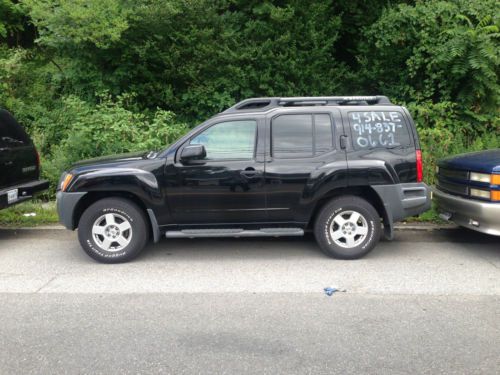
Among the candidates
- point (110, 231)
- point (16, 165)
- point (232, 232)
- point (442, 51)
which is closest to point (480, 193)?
point (232, 232)

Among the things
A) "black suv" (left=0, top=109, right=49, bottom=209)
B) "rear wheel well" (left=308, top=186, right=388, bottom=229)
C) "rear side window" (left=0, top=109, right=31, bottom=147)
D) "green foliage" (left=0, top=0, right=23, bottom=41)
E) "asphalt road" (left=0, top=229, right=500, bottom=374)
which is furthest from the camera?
"green foliage" (left=0, top=0, right=23, bottom=41)

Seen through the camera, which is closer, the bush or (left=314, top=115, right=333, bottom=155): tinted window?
(left=314, top=115, right=333, bottom=155): tinted window

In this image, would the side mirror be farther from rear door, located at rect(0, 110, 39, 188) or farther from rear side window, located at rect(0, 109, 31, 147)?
rear side window, located at rect(0, 109, 31, 147)

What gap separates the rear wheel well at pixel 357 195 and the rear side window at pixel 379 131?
533 millimetres

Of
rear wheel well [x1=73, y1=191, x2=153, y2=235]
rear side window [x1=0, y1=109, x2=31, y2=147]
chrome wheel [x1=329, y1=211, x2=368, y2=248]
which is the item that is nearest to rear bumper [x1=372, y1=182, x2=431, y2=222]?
chrome wheel [x1=329, y1=211, x2=368, y2=248]

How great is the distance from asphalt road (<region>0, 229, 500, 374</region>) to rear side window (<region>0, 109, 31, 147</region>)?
1539 mm

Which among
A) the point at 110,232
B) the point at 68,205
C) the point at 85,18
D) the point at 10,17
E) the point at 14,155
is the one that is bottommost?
the point at 110,232

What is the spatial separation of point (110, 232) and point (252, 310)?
2.35 metres

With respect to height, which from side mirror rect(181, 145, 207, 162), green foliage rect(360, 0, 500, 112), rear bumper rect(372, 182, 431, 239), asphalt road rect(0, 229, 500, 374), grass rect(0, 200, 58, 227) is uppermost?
green foliage rect(360, 0, 500, 112)

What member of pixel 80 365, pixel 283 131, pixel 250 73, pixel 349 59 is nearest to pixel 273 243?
pixel 283 131

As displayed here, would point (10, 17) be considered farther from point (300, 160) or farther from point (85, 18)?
point (300, 160)

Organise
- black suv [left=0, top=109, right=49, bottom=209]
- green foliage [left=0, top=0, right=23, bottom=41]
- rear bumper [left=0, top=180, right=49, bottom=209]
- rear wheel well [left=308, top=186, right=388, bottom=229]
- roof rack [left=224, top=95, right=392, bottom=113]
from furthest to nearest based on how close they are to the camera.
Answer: green foliage [left=0, top=0, right=23, bottom=41] → black suv [left=0, top=109, right=49, bottom=209] → rear bumper [left=0, top=180, right=49, bottom=209] → roof rack [left=224, top=95, right=392, bottom=113] → rear wheel well [left=308, top=186, right=388, bottom=229]

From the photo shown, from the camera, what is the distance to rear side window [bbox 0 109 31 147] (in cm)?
727

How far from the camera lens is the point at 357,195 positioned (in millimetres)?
6414
